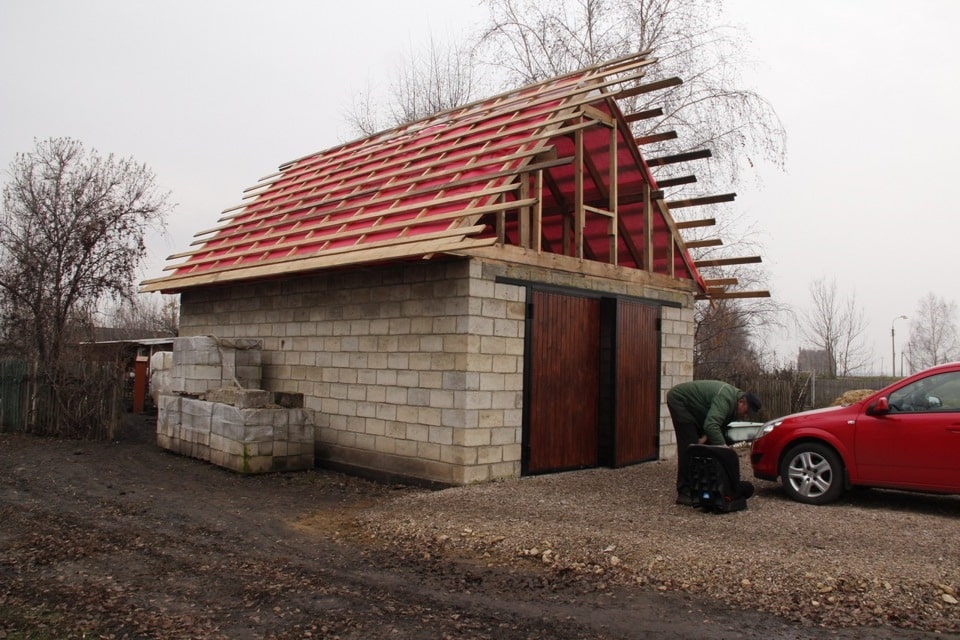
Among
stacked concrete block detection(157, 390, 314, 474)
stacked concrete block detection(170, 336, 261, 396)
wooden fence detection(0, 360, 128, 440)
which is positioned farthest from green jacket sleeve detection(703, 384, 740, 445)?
wooden fence detection(0, 360, 128, 440)

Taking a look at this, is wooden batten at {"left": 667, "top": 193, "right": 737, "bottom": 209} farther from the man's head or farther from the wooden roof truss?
the man's head

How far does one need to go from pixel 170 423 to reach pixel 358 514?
5956mm

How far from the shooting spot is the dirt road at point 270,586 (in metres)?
4.78

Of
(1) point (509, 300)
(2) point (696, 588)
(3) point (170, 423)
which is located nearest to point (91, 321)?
(3) point (170, 423)

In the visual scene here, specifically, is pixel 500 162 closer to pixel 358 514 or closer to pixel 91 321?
pixel 358 514

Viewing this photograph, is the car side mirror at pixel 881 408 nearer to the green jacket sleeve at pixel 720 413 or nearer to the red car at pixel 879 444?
the red car at pixel 879 444

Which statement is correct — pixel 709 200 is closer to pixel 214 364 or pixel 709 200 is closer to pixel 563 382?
pixel 563 382

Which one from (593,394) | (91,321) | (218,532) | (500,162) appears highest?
(500,162)

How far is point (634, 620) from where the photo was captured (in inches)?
196

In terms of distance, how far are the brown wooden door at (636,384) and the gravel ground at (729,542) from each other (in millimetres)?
1757

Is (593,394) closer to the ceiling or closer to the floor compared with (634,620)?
closer to the ceiling

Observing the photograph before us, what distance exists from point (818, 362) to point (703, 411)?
45682 mm

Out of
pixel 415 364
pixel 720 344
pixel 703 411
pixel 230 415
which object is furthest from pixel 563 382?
pixel 720 344

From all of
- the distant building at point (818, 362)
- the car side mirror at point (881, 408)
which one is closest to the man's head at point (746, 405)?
the car side mirror at point (881, 408)
